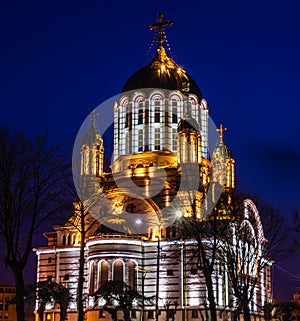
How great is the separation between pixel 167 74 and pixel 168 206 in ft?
51.5

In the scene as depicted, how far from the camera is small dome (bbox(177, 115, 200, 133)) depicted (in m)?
62.3

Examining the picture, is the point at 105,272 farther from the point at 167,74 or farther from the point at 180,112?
the point at 167,74

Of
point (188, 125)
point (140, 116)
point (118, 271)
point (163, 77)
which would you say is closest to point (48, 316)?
point (118, 271)

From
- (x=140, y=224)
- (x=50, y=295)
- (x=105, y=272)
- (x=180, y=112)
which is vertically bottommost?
(x=50, y=295)

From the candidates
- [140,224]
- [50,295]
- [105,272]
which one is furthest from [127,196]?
[50,295]

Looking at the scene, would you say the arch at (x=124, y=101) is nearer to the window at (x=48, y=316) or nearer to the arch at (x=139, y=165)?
the arch at (x=139, y=165)

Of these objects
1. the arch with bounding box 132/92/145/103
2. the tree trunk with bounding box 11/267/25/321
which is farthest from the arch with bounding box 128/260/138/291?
the tree trunk with bounding box 11/267/25/321

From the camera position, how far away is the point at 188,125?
205 feet

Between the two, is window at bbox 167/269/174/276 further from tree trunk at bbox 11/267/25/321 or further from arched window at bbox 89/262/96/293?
tree trunk at bbox 11/267/25/321

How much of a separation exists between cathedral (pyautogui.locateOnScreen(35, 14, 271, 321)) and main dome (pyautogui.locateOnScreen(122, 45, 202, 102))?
122 mm

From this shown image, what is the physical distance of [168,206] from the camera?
60.9 m

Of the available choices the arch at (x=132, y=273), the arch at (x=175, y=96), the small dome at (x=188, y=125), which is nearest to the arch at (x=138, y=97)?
the arch at (x=175, y=96)

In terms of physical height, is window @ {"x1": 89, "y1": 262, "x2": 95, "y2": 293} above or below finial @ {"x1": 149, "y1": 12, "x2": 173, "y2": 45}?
below

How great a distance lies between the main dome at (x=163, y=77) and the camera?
68.0 metres
